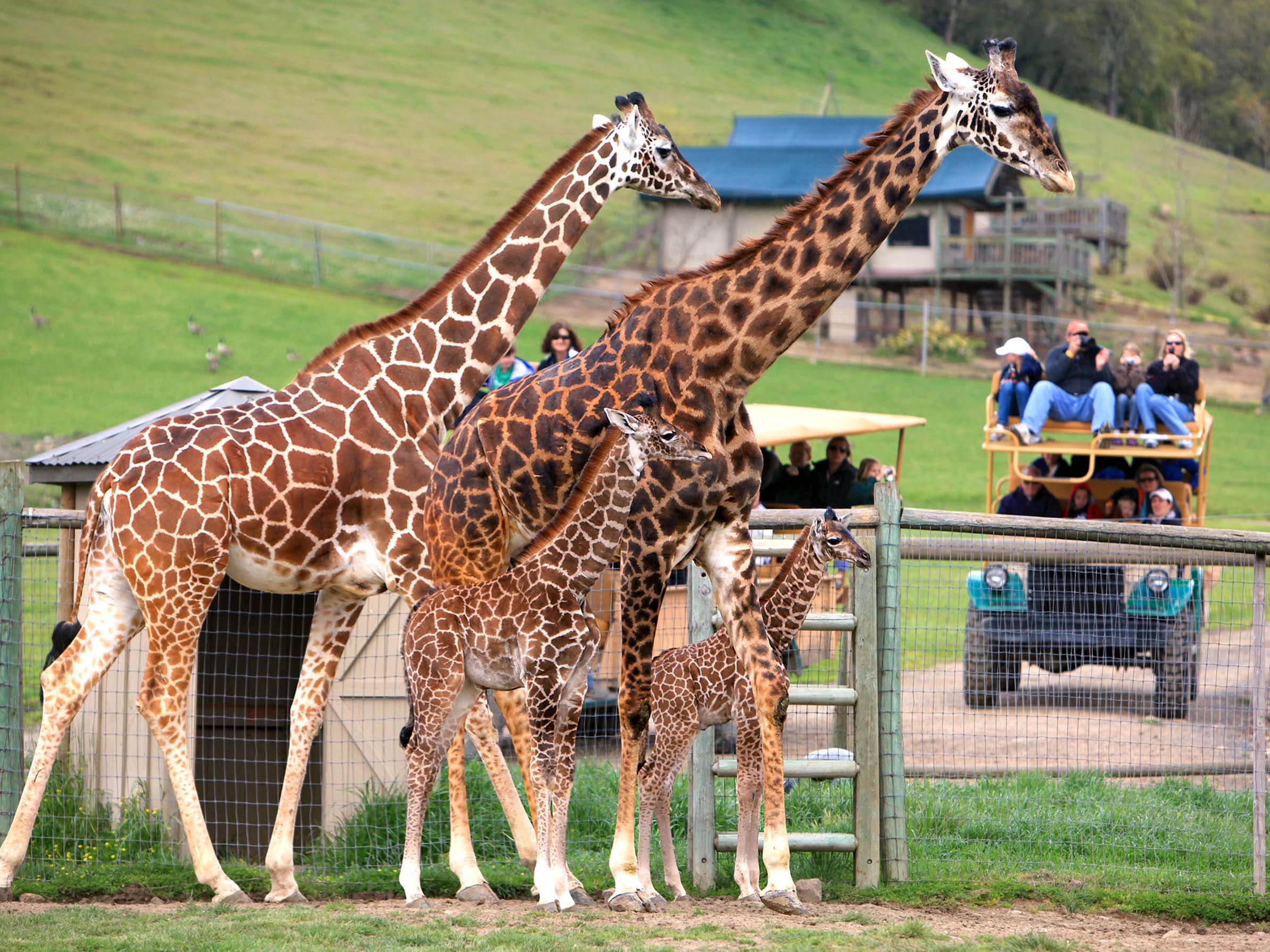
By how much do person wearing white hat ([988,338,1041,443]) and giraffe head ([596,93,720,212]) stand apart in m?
7.84

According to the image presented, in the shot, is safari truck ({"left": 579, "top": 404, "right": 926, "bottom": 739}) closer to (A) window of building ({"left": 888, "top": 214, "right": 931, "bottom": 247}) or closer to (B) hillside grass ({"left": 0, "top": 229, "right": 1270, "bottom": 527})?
(B) hillside grass ({"left": 0, "top": 229, "right": 1270, "bottom": 527})

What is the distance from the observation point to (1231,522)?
23.3 meters

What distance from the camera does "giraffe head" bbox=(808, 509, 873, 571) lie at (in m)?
6.31

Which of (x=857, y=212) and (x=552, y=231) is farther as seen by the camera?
(x=552, y=231)

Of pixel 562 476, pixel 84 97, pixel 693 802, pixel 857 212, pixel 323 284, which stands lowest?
pixel 693 802

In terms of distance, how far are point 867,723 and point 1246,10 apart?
89.4 metres

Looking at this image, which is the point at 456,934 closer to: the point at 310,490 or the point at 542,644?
the point at 542,644

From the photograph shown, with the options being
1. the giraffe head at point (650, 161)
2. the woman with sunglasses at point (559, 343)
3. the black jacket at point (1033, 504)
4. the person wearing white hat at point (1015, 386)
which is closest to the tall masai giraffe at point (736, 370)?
the giraffe head at point (650, 161)

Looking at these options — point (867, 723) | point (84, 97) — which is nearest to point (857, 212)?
point (867, 723)

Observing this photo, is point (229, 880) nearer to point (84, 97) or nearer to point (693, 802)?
point (693, 802)

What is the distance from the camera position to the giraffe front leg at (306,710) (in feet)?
21.2

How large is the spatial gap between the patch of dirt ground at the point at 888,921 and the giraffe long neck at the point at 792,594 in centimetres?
119

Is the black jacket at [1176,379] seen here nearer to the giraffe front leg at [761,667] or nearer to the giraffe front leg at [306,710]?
the giraffe front leg at [761,667]

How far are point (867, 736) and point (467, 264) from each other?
121 inches
